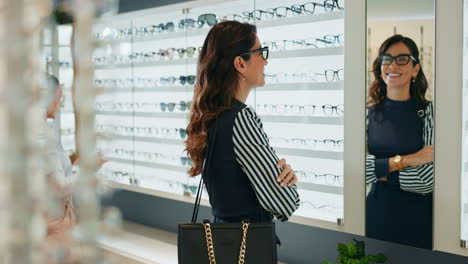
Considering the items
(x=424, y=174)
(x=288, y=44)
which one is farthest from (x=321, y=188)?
(x=288, y=44)

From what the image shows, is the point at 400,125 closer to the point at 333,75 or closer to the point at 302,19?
the point at 333,75

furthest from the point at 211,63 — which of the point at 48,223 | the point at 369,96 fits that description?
the point at 48,223

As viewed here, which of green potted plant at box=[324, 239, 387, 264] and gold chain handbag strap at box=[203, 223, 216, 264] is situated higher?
gold chain handbag strap at box=[203, 223, 216, 264]

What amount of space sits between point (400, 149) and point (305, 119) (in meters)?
0.82

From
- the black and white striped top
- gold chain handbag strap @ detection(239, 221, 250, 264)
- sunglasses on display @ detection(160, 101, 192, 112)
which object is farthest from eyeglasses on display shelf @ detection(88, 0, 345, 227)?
gold chain handbag strap @ detection(239, 221, 250, 264)

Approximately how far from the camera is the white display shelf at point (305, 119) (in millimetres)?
3783

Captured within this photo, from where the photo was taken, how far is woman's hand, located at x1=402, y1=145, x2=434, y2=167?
126 inches

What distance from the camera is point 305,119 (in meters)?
3.98

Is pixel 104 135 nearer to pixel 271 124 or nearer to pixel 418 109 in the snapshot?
pixel 418 109

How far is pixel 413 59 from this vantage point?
10.6 feet

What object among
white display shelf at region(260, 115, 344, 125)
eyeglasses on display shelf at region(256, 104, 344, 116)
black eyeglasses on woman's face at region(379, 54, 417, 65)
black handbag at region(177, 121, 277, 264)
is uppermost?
black eyeglasses on woman's face at region(379, 54, 417, 65)

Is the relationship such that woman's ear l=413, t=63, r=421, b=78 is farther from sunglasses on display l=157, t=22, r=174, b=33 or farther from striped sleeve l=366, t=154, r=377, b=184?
sunglasses on display l=157, t=22, r=174, b=33

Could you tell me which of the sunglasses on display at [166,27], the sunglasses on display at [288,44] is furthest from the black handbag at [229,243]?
the sunglasses on display at [166,27]

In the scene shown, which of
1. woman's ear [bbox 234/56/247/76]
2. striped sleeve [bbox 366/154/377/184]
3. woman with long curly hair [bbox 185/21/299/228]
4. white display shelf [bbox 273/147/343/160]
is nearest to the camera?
woman with long curly hair [bbox 185/21/299/228]
